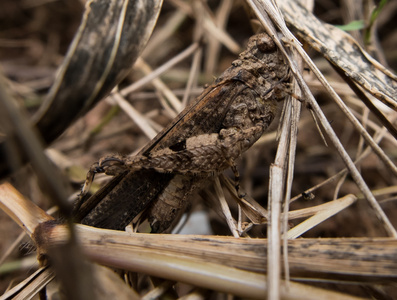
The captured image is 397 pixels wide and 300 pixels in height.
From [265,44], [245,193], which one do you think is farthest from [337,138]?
[265,44]

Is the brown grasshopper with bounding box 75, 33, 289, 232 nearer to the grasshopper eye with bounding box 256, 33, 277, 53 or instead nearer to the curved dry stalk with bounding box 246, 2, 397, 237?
the grasshopper eye with bounding box 256, 33, 277, 53

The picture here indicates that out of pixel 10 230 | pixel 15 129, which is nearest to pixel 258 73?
pixel 15 129

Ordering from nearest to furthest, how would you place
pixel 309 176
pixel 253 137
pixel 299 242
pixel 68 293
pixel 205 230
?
1. pixel 68 293
2. pixel 299 242
3. pixel 253 137
4. pixel 205 230
5. pixel 309 176

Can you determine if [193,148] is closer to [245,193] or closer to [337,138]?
[245,193]

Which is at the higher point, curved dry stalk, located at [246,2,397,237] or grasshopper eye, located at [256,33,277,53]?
grasshopper eye, located at [256,33,277,53]

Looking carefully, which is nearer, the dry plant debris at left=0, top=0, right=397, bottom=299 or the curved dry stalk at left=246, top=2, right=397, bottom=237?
the dry plant debris at left=0, top=0, right=397, bottom=299

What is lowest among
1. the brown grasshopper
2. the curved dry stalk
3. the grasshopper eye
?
the curved dry stalk

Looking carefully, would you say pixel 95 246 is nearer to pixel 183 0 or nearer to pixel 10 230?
pixel 10 230

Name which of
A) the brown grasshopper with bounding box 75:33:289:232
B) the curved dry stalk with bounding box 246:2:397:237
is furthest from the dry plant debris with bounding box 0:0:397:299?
the brown grasshopper with bounding box 75:33:289:232

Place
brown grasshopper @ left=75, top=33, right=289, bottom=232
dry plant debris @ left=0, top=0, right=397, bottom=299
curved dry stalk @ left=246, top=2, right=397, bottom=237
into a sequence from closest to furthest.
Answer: dry plant debris @ left=0, top=0, right=397, bottom=299 < curved dry stalk @ left=246, top=2, right=397, bottom=237 < brown grasshopper @ left=75, top=33, right=289, bottom=232
